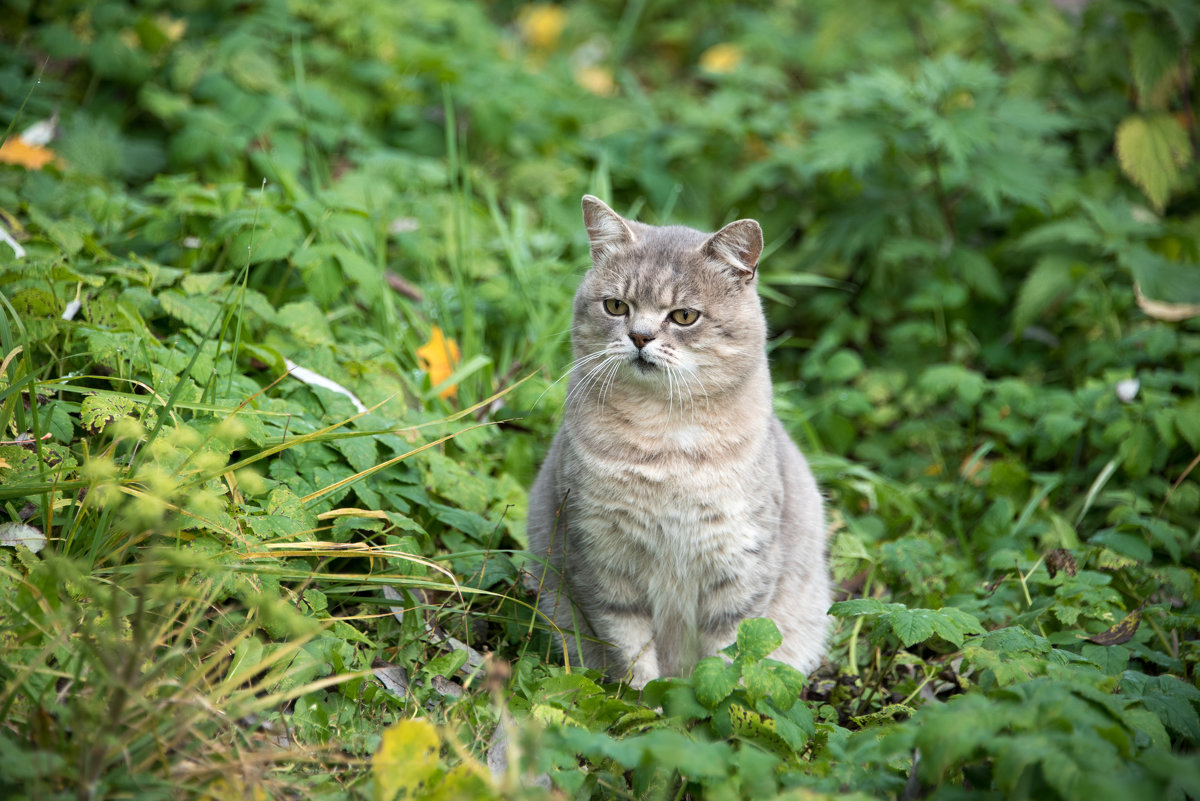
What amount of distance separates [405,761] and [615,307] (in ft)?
5.10

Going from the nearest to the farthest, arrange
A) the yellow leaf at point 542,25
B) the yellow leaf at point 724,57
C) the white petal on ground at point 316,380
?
the white petal on ground at point 316,380 < the yellow leaf at point 724,57 < the yellow leaf at point 542,25

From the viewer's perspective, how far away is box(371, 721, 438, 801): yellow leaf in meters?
1.85

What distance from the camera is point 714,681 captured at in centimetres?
214

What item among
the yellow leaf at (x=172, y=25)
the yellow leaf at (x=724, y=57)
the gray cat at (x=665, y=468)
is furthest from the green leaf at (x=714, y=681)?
the yellow leaf at (x=724, y=57)

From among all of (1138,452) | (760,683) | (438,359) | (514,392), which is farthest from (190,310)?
(1138,452)

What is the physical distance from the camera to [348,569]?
2.74 meters

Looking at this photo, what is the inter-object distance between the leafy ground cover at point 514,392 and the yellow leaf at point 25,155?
0.06 ft

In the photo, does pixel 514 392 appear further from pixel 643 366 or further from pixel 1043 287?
pixel 1043 287

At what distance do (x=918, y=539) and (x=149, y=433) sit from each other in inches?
106

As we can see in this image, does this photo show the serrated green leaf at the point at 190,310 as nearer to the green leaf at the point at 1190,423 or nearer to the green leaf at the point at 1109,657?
the green leaf at the point at 1109,657

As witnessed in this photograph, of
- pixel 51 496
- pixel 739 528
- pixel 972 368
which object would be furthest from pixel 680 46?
pixel 51 496

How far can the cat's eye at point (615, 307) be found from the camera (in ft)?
9.41

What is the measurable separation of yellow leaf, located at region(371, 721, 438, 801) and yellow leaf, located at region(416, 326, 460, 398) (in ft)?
6.45

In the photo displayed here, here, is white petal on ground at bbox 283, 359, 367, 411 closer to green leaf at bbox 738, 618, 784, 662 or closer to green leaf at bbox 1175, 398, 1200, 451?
green leaf at bbox 738, 618, 784, 662
